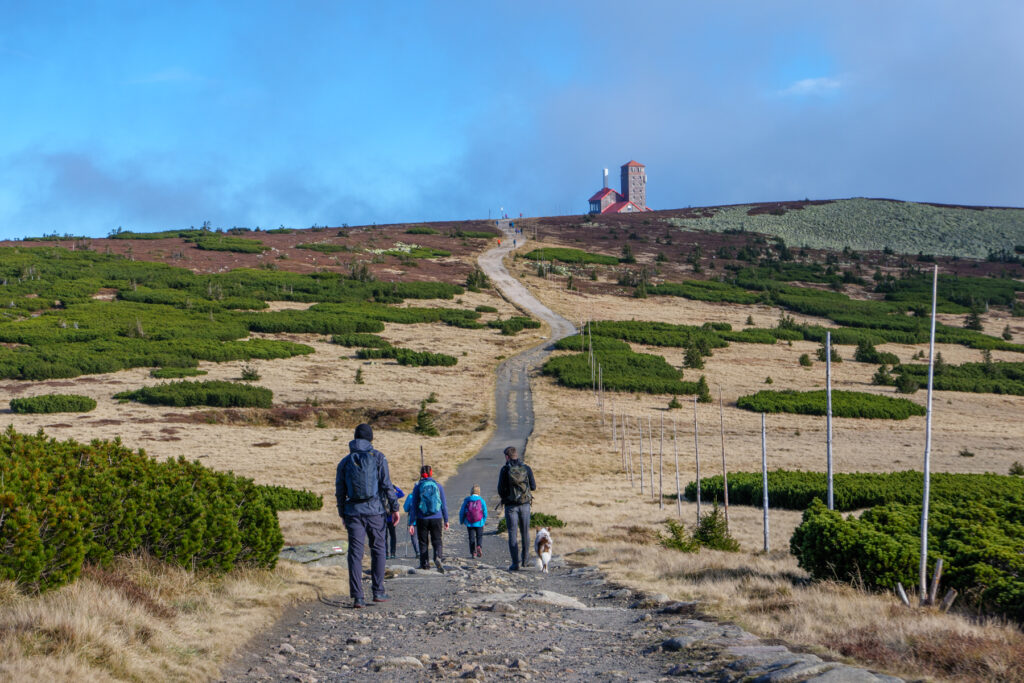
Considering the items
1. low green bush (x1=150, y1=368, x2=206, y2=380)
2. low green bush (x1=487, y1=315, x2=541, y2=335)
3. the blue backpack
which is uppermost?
low green bush (x1=487, y1=315, x2=541, y2=335)

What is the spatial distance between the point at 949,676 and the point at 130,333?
53.6 meters

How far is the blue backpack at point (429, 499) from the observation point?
12703 millimetres

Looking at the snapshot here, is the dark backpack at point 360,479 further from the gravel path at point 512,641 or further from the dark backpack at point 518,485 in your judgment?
the dark backpack at point 518,485

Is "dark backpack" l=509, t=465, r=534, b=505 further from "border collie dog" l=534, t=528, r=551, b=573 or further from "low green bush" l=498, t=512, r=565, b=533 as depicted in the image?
"low green bush" l=498, t=512, r=565, b=533

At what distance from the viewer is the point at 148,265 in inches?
3081

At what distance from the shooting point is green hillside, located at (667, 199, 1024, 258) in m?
117

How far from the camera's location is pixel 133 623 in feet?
22.6

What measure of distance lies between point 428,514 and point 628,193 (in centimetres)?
15813

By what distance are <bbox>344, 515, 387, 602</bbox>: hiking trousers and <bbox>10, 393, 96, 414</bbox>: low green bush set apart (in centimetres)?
3141

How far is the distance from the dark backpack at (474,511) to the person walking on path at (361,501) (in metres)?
4.03

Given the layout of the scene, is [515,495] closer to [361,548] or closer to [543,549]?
[543,549]

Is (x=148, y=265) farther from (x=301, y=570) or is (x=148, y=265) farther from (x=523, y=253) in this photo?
(x=301, y=570)

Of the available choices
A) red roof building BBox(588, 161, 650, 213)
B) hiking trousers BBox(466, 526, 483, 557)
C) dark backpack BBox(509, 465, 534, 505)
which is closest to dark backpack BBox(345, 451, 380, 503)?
dark backpack BBox(509, 465, 534, 505)

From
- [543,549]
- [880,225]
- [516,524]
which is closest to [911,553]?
[543,549]
